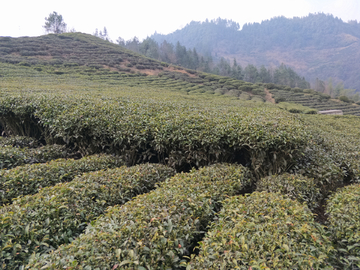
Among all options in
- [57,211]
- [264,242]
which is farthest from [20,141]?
[264,242]

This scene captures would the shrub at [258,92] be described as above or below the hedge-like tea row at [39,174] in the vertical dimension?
above

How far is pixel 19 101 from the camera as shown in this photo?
23.0 feet

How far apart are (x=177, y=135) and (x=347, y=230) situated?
127 inches

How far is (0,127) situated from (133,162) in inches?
297

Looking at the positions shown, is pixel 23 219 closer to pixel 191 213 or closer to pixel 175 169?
pixel 191 213

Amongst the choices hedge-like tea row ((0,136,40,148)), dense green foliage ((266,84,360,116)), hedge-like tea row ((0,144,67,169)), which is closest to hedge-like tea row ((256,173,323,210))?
hedge-like tea row ((0,144,67,169))

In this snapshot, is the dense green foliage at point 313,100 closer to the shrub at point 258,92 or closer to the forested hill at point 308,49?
the shrub at point 258,92

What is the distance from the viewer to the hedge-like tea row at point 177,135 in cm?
429

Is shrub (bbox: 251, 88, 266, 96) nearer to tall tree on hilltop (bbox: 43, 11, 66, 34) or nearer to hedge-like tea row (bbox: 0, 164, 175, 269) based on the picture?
hedge-like tea row (bbox: 0, 164, 175, 269)

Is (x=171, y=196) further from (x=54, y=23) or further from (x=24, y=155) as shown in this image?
(x=54, y=23)

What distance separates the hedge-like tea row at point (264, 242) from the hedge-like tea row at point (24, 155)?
4.79 m

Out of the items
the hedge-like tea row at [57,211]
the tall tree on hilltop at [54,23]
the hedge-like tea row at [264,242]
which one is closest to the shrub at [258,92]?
the hedge-like tea row at [57,211]

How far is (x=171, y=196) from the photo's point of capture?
2.81 m

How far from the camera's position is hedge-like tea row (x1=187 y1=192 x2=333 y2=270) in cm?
181
